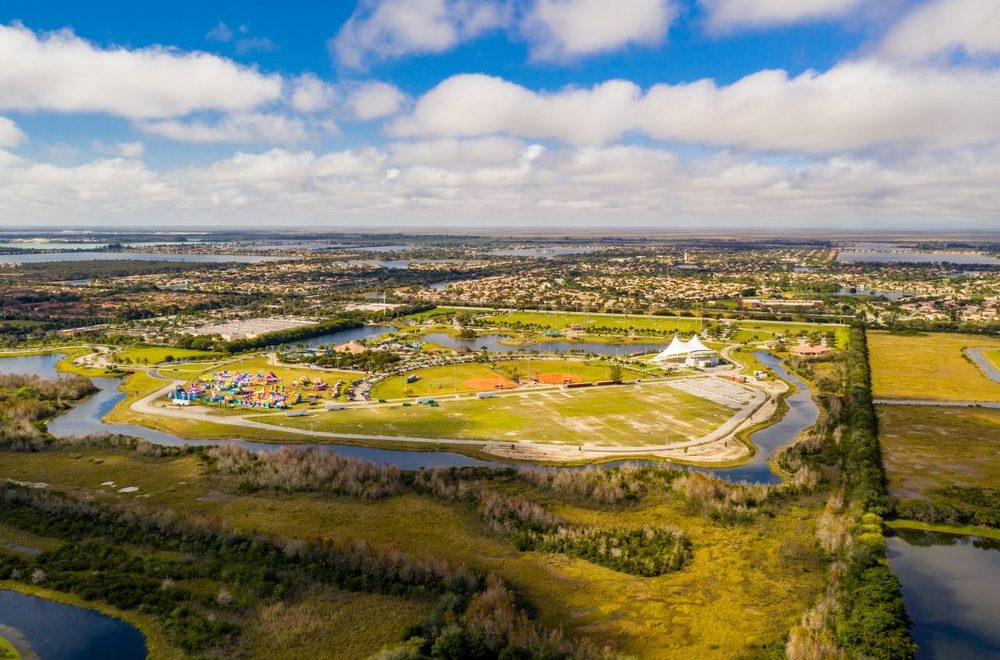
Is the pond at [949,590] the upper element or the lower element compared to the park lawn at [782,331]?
lower

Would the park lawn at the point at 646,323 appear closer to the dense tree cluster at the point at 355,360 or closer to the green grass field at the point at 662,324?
the green grass field at the point at 662,324

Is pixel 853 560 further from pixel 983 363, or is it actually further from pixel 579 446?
pixel 983 363

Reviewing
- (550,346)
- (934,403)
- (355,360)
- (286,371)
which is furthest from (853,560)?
(550,346)

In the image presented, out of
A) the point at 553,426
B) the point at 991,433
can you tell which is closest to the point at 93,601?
the point at 553,426

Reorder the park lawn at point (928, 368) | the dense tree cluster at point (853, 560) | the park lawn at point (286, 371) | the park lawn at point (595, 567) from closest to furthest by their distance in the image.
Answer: the dense tree cluster at point (853, 560) < the park lawn at point (595, 567) < the park lawn at point (928, 368) < the park lawn at point (286, 371)

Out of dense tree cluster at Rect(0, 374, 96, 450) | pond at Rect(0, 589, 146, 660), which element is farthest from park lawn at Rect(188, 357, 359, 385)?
pond at Rect(0, 589, 146, 660)

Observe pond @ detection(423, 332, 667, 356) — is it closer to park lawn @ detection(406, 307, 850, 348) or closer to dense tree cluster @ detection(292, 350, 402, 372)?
park lawn @ detection(406, 307, 850, 348)

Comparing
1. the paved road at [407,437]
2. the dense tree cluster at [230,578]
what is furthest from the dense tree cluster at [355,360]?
the dense tree cluster at [230,578]
